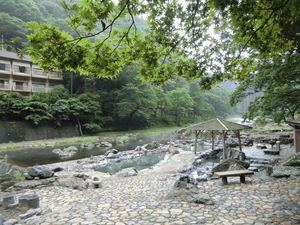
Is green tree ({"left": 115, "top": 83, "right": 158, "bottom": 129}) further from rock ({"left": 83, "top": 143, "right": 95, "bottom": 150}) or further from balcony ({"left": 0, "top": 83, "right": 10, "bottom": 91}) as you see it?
balcony ({"left": 0, "top": 83, "right": 10, "bottom": 91})

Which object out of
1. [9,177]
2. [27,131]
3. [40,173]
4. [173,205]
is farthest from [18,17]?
[173,205]

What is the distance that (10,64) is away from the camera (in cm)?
3200

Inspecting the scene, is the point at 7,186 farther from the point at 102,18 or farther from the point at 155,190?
the point at 102,18

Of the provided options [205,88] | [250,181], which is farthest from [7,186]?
[250,181]

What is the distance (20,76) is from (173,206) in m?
34.6

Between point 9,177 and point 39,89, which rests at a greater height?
point 39,89

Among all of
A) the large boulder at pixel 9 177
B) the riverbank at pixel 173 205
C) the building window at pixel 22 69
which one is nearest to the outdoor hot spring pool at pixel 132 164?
the large boulder at pixel 9 177

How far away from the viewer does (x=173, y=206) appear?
5172mm

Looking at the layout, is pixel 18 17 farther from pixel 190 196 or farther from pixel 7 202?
pixel 190 196

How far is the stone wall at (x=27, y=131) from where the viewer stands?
24516 millimetres

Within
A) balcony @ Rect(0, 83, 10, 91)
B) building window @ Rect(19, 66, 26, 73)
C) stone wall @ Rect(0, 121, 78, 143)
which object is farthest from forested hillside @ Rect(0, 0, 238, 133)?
balcony @ Rect(0, 83, 10, 91)

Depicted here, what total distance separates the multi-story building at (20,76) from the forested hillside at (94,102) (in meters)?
2.52

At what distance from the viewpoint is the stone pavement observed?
4.46m

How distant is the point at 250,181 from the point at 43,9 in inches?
2266
